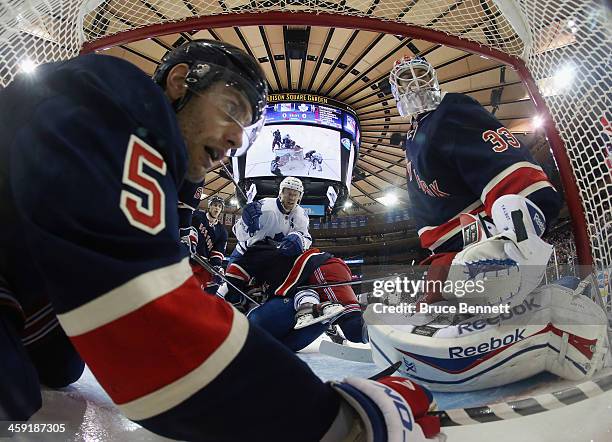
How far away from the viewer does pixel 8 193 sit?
0.50 metres

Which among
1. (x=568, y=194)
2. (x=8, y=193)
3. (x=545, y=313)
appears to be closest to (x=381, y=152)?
(x=568, y=194)

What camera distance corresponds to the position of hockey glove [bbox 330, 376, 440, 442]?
428mm

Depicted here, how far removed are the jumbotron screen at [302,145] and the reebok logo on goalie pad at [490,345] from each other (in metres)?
4.05

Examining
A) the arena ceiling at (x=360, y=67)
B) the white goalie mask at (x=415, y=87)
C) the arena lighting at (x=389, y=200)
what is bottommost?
the arena lighting at (x=389, y=200)

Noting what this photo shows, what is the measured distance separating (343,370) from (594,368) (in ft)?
2.43

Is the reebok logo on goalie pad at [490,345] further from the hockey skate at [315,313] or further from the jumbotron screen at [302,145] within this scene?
the jumbotron screen at [302,145]

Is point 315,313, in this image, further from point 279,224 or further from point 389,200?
point 389,200

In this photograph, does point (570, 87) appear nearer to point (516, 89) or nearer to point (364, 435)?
point (364, 435)

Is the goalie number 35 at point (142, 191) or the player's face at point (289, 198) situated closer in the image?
the goalie number 35 at point (142, 191)

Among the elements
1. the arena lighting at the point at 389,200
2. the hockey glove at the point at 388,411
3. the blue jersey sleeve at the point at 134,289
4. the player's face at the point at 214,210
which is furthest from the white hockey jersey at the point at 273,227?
the arena lighting at the point at 389,200

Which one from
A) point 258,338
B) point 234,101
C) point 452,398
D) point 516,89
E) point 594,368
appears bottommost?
point 452,398

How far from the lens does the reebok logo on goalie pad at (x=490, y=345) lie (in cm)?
99

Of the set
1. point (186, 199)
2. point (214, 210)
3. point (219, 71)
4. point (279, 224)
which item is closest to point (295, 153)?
point (214, 210)

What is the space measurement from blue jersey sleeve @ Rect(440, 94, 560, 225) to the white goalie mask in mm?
146
